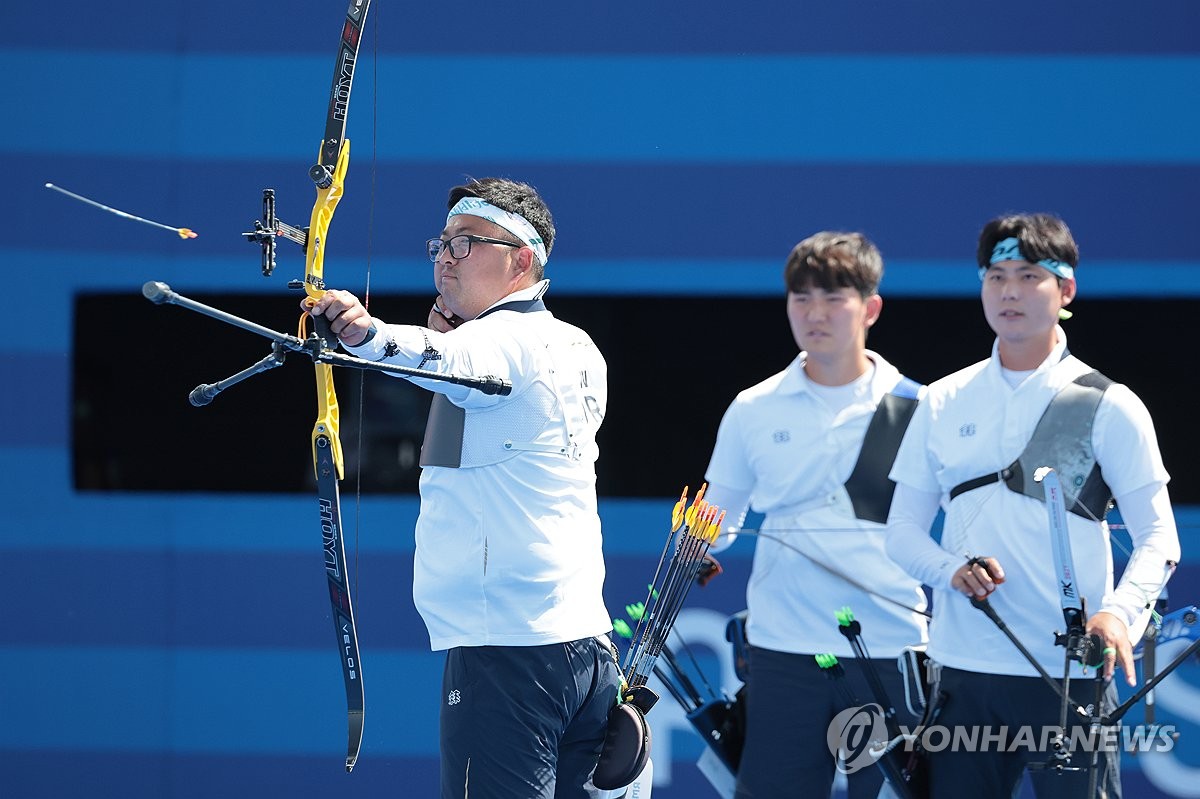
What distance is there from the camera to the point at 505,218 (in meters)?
2.47

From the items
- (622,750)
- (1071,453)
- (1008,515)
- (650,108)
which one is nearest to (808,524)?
(1008,515)

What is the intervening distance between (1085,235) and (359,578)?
2.12 meters

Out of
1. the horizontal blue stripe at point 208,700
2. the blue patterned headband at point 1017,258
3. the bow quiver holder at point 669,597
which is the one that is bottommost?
the horizontal blue stripe at point 208,700

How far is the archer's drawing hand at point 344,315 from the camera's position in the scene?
1965 millimetres

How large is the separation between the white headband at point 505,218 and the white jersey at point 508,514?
0.19 m

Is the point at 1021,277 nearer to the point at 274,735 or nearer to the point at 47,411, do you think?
the point at 274,735

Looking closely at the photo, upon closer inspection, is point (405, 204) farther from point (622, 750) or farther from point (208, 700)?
point (622, 750)

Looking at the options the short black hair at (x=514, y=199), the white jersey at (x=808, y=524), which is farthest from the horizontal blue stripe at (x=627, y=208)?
the short black hair at (x=514, y=199)

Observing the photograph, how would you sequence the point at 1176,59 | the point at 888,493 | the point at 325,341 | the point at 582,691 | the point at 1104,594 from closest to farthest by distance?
the point at 325,341 → the point at 582,691 → the point at 1104,594 → the point at 888,493 → the point at 1176,59

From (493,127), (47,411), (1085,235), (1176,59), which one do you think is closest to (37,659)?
(47,411)

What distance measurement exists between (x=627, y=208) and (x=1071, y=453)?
4.98 ft

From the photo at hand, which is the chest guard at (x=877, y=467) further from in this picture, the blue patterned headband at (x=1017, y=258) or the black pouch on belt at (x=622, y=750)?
the black pouch on belt at (x=622, y=750)

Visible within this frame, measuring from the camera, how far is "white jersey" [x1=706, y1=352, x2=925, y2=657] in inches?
121

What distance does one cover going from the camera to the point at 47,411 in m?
3.87
